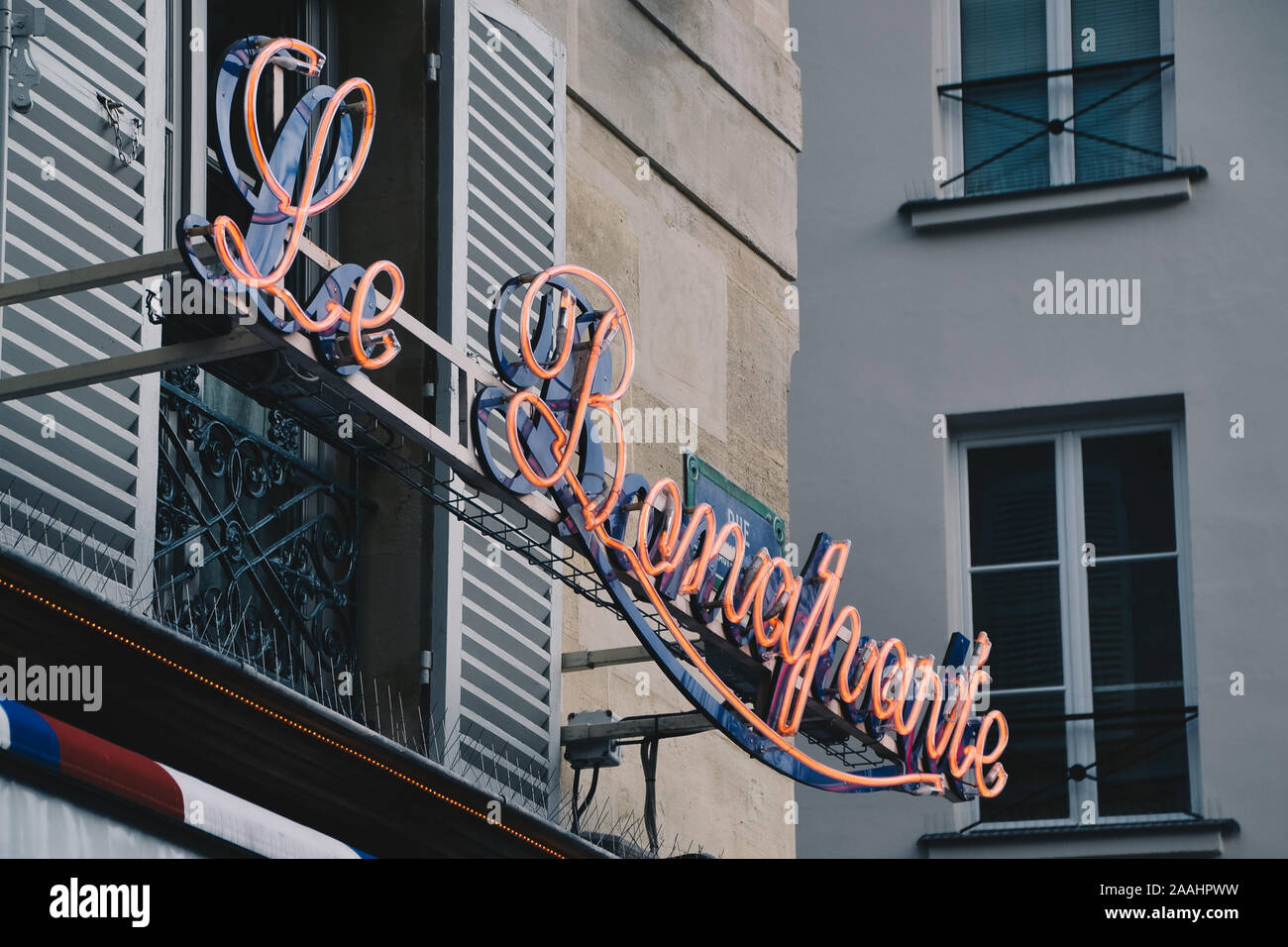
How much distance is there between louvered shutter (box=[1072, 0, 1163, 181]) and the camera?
14.8 meters

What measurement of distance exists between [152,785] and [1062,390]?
9.15 metres

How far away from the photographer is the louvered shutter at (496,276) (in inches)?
345

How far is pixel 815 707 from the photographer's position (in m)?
9.13

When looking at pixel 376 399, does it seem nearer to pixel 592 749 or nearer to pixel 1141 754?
pixel 592 749

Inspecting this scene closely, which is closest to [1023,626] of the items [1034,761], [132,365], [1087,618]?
[1087,618]

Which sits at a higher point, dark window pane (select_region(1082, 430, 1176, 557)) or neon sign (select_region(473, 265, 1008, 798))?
dark window pane (select_region(1082, 430, 1176, 557))

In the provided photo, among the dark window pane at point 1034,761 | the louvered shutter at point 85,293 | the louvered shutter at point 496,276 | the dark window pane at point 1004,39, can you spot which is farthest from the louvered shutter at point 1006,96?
the louvered shutter at point 85,293

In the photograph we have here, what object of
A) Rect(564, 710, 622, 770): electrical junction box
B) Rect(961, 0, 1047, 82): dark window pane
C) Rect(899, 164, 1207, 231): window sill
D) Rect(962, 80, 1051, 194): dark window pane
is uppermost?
Rect(961, 0, 1047, 82): dark window pane

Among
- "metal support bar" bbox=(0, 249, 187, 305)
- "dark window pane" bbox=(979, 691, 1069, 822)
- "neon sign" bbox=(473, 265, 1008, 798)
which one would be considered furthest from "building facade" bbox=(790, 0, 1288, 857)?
"metal support bar" bbox=(0, 249, 187, 305)

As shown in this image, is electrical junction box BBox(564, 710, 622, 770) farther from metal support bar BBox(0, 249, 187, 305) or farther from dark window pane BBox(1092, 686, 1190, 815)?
dark window pane BBox(1092, 686, 1190, 815)

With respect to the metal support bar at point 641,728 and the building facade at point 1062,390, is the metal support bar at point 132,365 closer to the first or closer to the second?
the metal support bar at point 641,728

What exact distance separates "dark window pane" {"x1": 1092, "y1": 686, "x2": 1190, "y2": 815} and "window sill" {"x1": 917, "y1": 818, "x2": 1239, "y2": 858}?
301 mm

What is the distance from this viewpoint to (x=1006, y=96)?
49.7 ft

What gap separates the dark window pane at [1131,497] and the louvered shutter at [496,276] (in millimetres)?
5475
